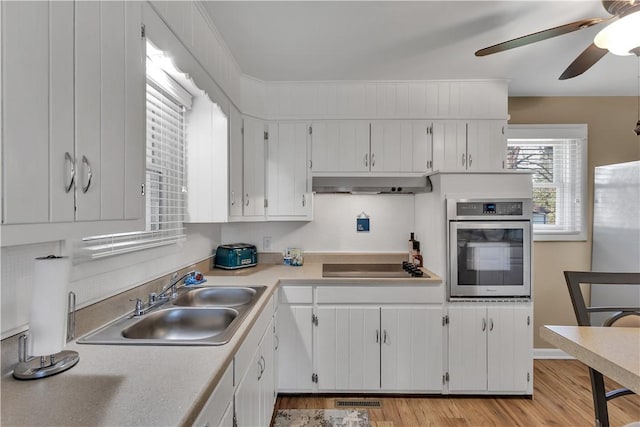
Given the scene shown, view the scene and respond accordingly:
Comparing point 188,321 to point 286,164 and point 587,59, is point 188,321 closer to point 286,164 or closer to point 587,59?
point 286,164

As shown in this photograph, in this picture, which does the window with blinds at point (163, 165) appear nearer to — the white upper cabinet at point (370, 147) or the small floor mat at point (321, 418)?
the white upper cabinet at point (370, 147)

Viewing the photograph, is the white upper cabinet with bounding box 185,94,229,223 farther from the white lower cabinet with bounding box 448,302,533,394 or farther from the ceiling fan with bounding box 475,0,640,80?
the white lower cabinet with bounding box 448,302,533,394

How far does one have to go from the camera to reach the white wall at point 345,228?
124 inches

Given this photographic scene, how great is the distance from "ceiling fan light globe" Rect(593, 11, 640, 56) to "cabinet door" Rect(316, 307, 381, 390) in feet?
6.46

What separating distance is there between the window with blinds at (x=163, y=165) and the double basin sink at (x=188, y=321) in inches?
13.0

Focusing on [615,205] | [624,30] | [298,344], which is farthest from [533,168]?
[298,344]

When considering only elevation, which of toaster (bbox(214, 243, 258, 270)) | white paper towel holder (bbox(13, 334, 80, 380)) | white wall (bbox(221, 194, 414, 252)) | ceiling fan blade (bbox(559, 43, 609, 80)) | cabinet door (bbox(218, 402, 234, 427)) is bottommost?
cabinet door (bbox(218, 402, 234, 427))

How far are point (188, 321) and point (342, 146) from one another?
1.84m

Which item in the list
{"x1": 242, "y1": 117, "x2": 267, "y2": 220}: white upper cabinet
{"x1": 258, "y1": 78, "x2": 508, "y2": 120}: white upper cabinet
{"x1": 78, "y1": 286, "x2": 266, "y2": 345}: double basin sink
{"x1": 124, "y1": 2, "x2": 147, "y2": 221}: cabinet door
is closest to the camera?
{"x1": 124, "y1": 2, "x2": 147, "y2": 221}: cabinet door

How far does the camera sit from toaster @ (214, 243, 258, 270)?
2.71 meters

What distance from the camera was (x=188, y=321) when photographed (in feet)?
5.39

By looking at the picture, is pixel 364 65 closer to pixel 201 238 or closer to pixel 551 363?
pixel 201 238

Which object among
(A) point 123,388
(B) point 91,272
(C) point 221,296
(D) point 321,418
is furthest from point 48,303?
(D) point 321,418

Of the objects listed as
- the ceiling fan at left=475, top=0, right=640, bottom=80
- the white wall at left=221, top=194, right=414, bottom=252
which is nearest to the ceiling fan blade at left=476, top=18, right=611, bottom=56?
the ceiling fan at left=475, top=0, right=640, bottom=80
